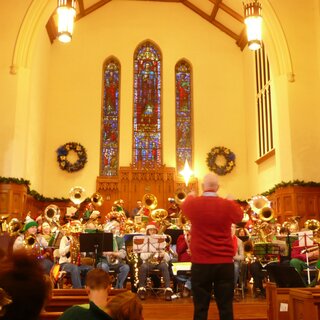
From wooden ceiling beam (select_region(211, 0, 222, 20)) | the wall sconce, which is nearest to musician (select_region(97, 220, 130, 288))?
the wall sconce

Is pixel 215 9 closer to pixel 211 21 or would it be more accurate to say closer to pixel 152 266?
pixel 211 21

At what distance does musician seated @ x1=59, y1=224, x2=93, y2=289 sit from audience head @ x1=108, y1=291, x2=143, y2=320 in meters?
5.62

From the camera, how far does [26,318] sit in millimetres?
1433

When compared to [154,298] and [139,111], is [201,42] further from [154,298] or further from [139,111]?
[154,298]

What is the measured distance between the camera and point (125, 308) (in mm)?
2178

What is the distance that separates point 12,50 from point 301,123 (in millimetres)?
8394

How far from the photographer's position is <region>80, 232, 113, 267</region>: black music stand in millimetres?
7527

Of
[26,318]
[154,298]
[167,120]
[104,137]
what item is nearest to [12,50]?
[104,137]

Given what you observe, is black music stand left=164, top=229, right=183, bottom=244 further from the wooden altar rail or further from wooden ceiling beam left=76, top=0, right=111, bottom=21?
wooden ceiling beam left=76, top=0, right=111, bottom=21

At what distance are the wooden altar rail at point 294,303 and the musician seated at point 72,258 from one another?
135 inches

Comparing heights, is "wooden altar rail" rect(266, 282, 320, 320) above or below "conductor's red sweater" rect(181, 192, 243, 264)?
below

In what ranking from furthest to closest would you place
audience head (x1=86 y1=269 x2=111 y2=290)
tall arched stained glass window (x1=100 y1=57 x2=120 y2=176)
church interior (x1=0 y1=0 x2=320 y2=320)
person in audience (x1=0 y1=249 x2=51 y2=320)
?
tall arched stained glass window (x1=100 y1=57 x2=120 y2=176)
church interior (x1=0 y1=0 x2=320 y2=320)
audience head (x1=86 y1=269 x2=111 y2=290)
person in audience (x1=0 y1=249 x2=51 y2=320)

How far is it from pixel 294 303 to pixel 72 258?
4663 mm

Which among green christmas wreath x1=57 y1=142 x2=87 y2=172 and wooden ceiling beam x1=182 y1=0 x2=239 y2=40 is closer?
green christmas wreath x1=57 y1=142 x2=87 y2=172
